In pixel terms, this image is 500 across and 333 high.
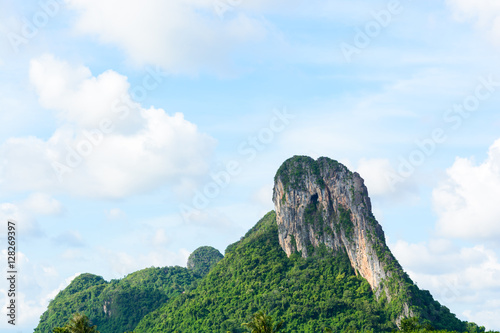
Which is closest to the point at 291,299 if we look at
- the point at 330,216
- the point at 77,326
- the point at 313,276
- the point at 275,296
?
the point at 275,296

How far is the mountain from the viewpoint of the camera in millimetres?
129000

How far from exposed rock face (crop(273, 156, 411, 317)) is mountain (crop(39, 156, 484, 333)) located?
25cm

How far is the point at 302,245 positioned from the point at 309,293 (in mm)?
15438

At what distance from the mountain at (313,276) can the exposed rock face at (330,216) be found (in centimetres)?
25

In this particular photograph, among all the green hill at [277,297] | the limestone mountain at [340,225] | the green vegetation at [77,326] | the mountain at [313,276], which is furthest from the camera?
the green hill at [277,297]

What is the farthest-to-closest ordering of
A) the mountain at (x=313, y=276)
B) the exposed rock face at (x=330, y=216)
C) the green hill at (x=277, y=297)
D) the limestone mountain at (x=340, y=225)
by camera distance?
the exposed rock face at (x=330, y=216) < the green hill at (x=277, y=297) < the mountain at (x=313, y=276) < the limestone mountain at (x=340, y=225)

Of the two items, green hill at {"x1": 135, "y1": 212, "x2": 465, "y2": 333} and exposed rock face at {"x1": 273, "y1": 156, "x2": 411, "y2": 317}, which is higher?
exposed rock face at {"x1": 273, "y1": 156, "x2": 411, "y2": 317}

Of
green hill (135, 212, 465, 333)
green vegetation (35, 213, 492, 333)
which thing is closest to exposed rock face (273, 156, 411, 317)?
green vegetation (35, 213, 492, 333)

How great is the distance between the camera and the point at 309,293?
472ft

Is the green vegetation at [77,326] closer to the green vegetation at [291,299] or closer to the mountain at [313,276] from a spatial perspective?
the green vegetation at [291,299]

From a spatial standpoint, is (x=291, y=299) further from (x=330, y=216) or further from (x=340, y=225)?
(x=330, y=216)

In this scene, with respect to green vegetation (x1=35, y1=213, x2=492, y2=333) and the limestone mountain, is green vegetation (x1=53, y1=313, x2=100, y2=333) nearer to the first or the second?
green vegetation (x1=35, y1=213, x2=492, y2=333)

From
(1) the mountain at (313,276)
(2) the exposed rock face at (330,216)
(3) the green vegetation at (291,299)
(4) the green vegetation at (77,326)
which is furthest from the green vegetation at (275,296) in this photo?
(4) the green vegetation at (77,326)

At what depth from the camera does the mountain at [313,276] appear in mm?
129000
